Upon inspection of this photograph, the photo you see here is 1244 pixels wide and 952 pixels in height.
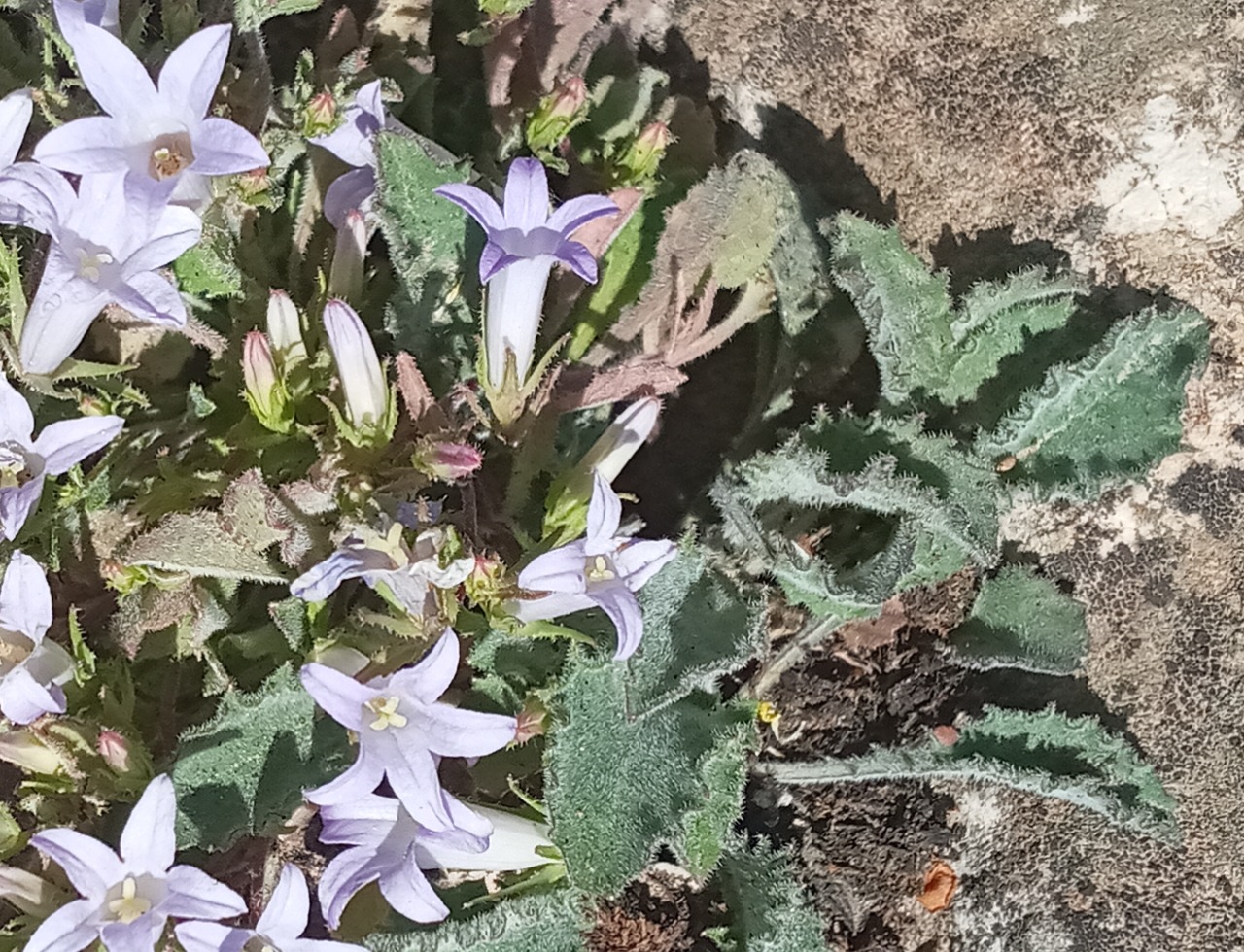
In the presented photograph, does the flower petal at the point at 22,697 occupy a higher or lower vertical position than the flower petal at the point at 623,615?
lower

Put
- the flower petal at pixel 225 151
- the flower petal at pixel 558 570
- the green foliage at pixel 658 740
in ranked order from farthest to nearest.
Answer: the green foliage at pixel 658 740, the flower petal at pixel 558 570, the flower petal at pixel 225 151

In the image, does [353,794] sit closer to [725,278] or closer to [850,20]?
[725,278]

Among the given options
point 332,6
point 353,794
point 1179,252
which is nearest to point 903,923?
point 353,794

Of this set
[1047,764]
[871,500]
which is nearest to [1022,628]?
[1047,764]

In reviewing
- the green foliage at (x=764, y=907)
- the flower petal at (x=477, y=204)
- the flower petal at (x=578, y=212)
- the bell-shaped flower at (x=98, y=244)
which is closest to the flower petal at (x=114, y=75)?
the bell-shaped flower at (x=98, y=244)

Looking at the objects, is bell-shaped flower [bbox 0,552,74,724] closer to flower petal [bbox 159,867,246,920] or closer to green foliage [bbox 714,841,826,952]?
flower petal [bbox 159,867,246,920]

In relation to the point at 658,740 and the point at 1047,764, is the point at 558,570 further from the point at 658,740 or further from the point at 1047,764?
the point at 1047,764

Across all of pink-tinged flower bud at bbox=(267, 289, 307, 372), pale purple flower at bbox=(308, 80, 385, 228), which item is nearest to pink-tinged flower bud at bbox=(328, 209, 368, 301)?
pale purple flower at bbox=(308, 80, 385, 228)

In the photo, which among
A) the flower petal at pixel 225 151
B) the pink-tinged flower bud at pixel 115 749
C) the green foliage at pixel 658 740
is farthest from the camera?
the green foliage at pixel 658 740

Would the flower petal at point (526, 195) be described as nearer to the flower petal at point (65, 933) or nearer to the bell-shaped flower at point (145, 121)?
the bell-shaped flower at point (145, 121)
